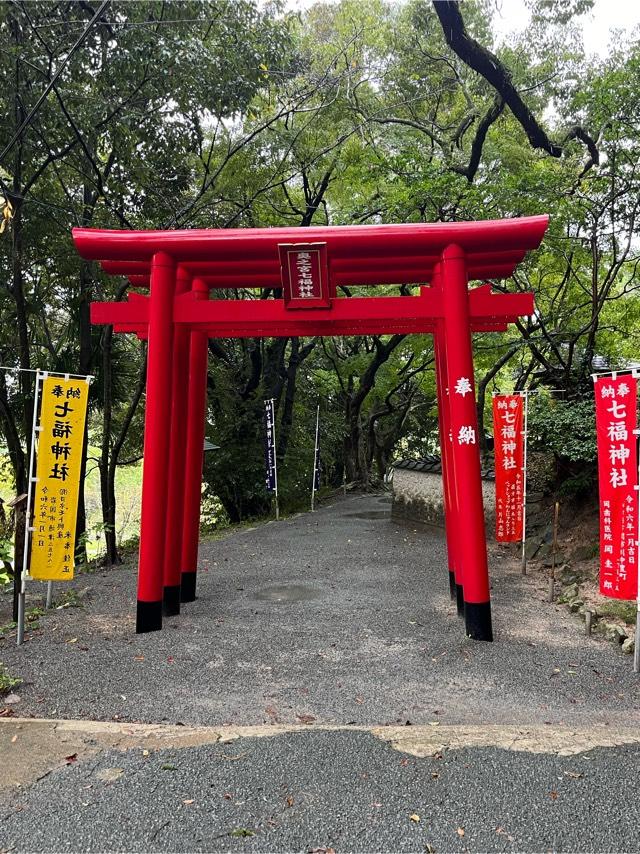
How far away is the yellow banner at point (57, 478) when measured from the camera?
5242 millimetres

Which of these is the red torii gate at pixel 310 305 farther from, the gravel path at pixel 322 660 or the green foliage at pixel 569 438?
the green foliage at pixel 569 438

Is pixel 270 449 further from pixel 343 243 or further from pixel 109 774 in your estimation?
pixel 109 774

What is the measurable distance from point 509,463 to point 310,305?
168 inches

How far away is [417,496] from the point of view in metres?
11.8

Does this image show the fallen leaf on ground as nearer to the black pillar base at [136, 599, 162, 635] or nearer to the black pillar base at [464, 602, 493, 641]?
the black pillar base at [136, 599, 162, 635]

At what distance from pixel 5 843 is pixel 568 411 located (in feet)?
26.8

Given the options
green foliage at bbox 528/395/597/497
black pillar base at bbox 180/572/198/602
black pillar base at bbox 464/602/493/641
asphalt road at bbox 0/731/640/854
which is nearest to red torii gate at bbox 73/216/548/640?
black pillar base at bbox 464/602/493/641

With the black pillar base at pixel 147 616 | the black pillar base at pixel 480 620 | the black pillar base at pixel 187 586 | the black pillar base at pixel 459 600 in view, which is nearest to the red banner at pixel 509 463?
the black pillar base at pixel 459 600

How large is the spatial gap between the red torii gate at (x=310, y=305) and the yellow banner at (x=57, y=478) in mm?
725

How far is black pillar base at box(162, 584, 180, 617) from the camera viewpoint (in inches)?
231

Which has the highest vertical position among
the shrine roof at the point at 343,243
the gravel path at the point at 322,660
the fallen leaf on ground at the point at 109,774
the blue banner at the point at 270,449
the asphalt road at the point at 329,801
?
the shrine roof at the point at 343,243

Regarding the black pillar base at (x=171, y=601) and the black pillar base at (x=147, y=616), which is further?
the black pillar base at (x=171, y=601)

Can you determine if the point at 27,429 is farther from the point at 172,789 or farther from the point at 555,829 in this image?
the point at 555,829

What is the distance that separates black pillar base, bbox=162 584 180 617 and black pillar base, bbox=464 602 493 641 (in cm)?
291
